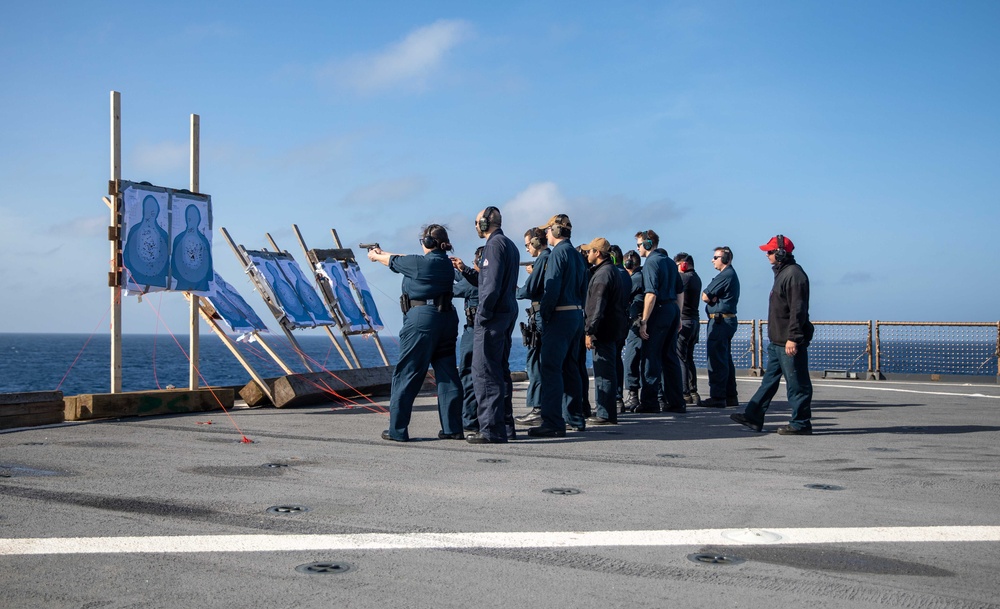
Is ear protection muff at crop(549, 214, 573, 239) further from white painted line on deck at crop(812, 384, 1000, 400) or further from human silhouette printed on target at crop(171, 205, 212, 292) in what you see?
white painted line on deck at crop(812, 384, 1000, 400)

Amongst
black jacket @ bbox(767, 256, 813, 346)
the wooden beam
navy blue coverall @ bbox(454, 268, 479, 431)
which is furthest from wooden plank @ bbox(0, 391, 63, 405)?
black jacket @ bbox(767, 256, 813, 346)

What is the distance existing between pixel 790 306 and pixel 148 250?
24.9ft

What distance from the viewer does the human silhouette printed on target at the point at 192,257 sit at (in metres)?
11.7

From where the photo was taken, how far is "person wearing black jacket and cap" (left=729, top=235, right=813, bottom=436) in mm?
8477

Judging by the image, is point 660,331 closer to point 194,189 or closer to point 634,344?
point 634,344

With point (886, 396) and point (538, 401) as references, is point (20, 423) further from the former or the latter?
point (886, 396)

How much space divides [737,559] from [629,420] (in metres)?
6.41

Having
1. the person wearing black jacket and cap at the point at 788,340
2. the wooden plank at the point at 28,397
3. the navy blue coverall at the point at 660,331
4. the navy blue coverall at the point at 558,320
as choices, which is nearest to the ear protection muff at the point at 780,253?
the person wearing black jacket and cap at the point at 788,340

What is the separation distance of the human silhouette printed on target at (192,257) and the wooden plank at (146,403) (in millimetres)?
1590

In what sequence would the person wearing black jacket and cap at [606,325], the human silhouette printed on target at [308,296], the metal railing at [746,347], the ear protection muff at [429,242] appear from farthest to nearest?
1. the metal railing at [746,347]
2. the human silhouette printed on target at [308,296]
3. the person wearing black jacket and cap at [606,325]
4. the ear protection muff at [429,242]

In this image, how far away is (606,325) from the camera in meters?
9.69

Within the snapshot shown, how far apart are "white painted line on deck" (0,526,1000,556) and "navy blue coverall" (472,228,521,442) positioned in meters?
3.64

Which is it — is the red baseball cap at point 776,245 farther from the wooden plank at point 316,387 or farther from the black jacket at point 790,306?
the wooden plank at point 316,387

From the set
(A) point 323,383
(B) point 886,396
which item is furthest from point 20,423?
(B) point 886,396
